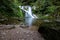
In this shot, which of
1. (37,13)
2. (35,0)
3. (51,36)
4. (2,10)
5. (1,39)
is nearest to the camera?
(51,36)

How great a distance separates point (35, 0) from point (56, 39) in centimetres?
2291

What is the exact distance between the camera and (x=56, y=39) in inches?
199

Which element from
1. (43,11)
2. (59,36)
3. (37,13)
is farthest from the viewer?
(37,13)

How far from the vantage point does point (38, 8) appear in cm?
2442

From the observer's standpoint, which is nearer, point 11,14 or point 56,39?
point 56,39

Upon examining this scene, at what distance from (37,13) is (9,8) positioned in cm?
962

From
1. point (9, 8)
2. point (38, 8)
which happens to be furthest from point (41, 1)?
point (9, 8)

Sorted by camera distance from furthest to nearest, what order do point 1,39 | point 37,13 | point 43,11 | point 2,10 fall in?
point 37,13
point 43,11
point 2,10
point 1,39

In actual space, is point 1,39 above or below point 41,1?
below

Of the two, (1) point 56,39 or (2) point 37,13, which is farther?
(2) point 37,13

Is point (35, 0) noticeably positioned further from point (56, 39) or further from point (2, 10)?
point (56, 39)

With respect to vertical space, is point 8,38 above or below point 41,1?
below

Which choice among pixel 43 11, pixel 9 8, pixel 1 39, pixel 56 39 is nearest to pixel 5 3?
pixel 9 8

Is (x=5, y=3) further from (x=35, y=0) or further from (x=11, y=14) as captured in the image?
(x=35, y=0)
